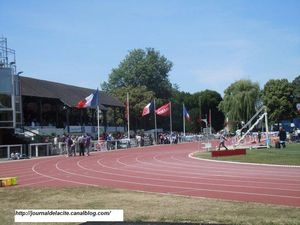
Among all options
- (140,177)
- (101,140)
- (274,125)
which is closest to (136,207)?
(140,177)

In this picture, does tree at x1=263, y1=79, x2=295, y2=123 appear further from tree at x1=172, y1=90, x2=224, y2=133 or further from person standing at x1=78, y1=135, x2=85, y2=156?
person standing at x1=78, y1=135, x2=85, y2=156

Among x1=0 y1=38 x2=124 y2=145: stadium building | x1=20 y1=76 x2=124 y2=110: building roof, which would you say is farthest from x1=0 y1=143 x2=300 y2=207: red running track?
x1=20 y1=76 x2=124 y2=110: building roof

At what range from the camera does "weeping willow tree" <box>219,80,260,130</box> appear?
89.1 metres

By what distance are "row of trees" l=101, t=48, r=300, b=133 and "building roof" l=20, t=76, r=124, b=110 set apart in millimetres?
12459

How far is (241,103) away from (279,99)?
887 cm

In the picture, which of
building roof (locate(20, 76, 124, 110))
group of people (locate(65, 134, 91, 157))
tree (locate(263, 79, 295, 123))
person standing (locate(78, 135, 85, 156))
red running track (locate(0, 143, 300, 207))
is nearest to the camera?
red running track (locate(0, 143, 300, 207))

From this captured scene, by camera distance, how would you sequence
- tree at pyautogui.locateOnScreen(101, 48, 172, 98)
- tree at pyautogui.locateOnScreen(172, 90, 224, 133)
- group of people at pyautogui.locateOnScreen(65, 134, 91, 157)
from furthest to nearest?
tree at pyautogui.locateOnScreen(172, 90, 224, 133) < tree at pyautogui.locateOnScreen(101, 48, 172, 98) < group of people at pyautogui.locateOnScreen(65, 134, 91, 157)

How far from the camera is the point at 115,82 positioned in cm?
10925

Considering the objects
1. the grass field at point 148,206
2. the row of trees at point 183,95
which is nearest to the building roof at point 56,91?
the row of trees at point 183,95

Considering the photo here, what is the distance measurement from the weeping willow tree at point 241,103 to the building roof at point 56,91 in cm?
2348

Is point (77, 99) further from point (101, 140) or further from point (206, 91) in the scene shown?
point (206, 91)

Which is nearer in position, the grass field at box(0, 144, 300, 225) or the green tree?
the grass field at box(0, 144, 300, 225)

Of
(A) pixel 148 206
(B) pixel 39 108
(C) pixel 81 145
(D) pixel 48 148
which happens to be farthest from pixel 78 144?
(A) pixel 148 206

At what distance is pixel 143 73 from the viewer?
4198 inches
